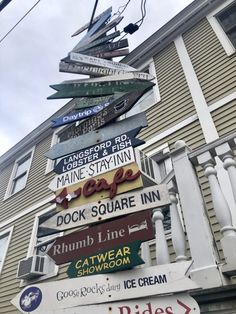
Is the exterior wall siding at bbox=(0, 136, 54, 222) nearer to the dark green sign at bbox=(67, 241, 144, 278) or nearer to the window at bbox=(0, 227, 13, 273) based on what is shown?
the window at bbox=(0, 227, 13, 273)

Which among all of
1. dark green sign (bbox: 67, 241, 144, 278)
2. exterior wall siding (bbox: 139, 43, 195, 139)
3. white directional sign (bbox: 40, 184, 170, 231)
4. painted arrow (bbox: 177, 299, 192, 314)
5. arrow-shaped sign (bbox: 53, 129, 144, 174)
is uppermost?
exterior wall siding (bbox: 139, 43, 195, 139)

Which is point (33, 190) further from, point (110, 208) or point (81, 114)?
point (110, 208)

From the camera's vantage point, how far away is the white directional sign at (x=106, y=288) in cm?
195

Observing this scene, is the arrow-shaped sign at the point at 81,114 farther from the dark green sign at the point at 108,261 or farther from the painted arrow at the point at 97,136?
the dark green sign at the point at 108,261

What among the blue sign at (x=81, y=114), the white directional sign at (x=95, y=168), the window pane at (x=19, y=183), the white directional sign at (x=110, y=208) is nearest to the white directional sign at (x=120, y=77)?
the blue sign at (x=81, y=114)

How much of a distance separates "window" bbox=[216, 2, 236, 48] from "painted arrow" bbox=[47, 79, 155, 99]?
13.3ft

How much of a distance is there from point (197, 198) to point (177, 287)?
750mm

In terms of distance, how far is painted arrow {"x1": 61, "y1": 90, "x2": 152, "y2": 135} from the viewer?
3.06 metres

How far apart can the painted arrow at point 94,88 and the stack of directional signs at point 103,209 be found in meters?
0.01

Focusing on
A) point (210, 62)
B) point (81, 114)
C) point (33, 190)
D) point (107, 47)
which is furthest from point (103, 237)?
point (33, 190)

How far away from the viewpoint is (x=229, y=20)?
668cm

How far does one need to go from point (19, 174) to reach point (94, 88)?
7509 millimetres

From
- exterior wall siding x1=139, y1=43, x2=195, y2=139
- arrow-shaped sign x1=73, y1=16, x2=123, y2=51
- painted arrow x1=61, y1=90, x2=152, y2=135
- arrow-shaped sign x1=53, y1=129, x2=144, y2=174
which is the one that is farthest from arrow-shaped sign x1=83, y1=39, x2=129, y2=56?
exterior wall siding x1=139, y1=43, x2=195, y2=139

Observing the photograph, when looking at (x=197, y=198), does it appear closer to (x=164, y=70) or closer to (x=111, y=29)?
(x=111, y=29)
